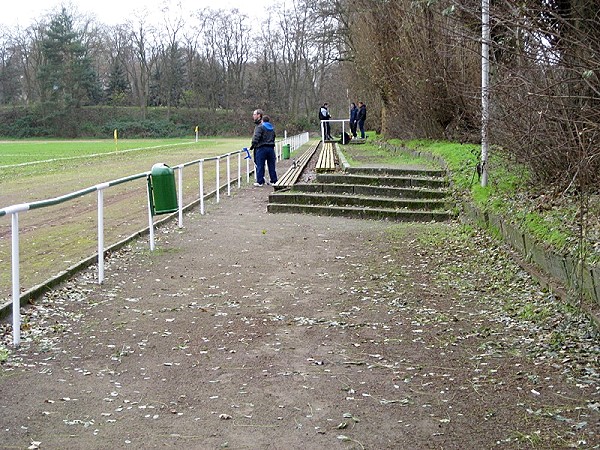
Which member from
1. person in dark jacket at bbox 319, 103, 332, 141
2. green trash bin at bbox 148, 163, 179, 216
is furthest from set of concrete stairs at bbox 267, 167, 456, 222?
person in dark jacket at bbox 319, 103, 332, 141

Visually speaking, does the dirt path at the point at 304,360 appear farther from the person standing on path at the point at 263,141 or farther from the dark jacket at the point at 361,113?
the dark jacket at the point at 361,113

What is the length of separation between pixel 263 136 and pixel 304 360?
14.7m

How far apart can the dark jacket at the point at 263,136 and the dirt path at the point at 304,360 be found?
33.2 ft

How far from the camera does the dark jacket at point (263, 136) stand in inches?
807

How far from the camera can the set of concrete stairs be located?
15422 millimetres

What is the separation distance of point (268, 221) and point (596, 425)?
10835 millimetres

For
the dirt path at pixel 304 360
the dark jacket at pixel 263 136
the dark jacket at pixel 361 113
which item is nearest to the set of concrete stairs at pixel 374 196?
A: the dark jacket at pixel 263 136

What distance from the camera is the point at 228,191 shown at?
20.1 m

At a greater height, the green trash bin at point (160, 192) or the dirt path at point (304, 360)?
the green trash bin at point (160, 192)

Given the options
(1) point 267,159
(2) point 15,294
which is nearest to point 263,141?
(1) point 267,159

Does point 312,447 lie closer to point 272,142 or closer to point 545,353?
point 545,353

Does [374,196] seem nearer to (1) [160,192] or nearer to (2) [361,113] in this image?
(1) [160,192]

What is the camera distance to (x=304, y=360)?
6.23 metres

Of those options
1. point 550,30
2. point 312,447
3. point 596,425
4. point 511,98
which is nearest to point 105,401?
point 312,447
